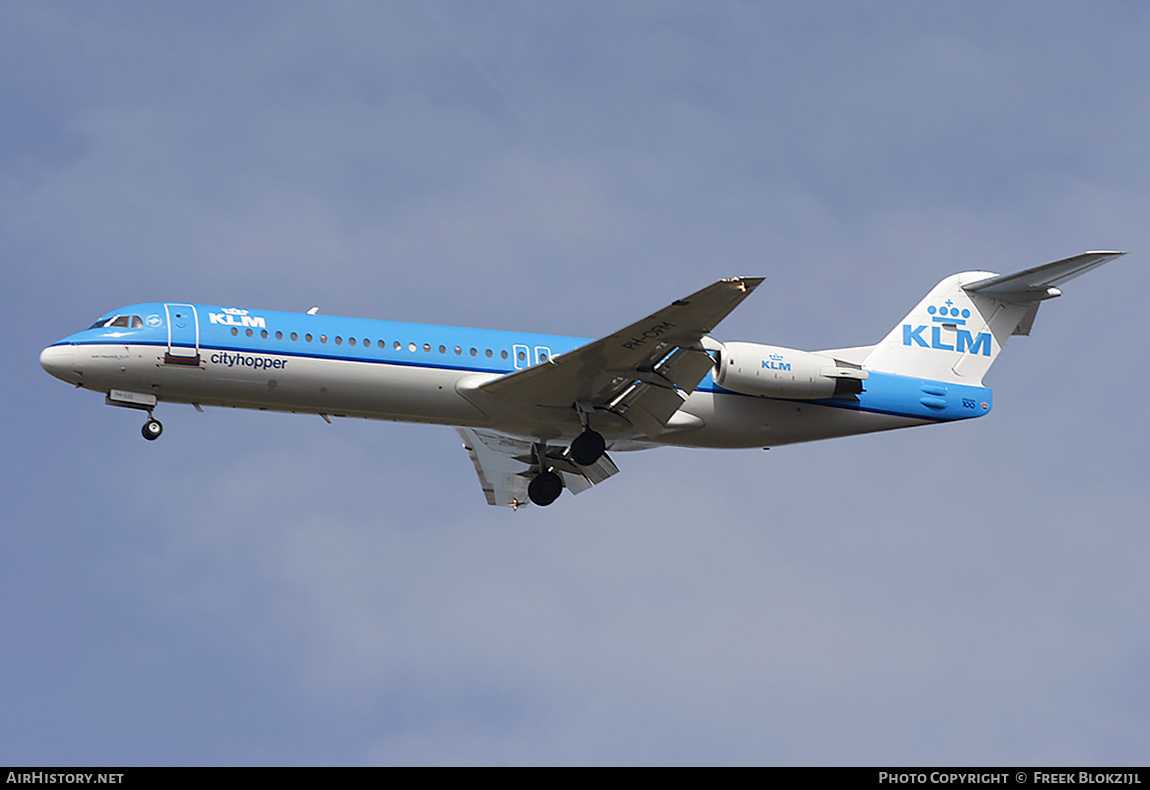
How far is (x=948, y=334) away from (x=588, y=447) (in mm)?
8704

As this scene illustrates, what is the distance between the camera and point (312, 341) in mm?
23906

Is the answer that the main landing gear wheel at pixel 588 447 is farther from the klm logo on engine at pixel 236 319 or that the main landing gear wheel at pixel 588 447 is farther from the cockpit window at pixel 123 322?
the cockpit window at pixel 123 322

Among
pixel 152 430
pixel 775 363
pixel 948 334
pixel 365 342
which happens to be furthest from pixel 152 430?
pixel 948 334

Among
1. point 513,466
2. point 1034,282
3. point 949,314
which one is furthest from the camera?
point 949,314

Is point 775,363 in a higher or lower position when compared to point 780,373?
higher

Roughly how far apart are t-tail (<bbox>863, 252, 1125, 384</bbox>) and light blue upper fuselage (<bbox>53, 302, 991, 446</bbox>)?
15.5 ft

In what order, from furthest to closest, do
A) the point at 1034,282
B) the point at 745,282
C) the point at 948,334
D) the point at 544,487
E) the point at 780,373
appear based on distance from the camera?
the point at 948,334
the point at 1034,282
the point at 544,487
the point at 780,373
the point at 745,282

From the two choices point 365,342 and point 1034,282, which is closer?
point 365,342

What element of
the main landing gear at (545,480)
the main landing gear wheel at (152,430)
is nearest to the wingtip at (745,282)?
the main landing gear at (545,480)

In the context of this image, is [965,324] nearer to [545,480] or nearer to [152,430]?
[545,480]

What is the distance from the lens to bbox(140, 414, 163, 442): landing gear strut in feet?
77.5
